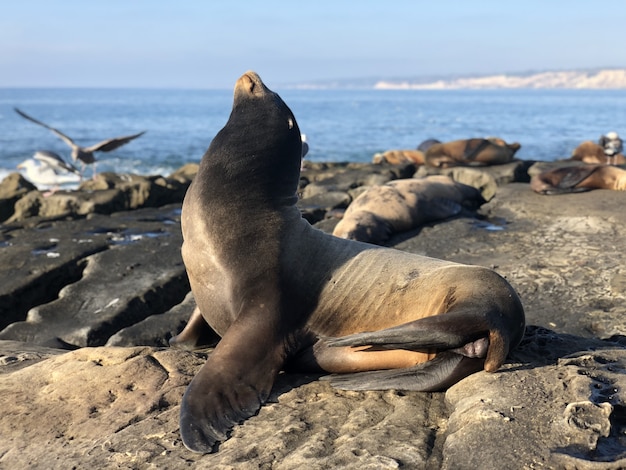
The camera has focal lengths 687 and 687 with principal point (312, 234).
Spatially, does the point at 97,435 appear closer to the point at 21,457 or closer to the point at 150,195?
the point at 21,457

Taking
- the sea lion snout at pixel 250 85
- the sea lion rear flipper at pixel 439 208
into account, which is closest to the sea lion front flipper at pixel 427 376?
the sea lion snout at pixel 250 85

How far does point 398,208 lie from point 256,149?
4.32 metres

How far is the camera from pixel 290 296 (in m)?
3.43

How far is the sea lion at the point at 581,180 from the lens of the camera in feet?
29.7

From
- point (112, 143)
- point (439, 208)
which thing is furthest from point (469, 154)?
point (112, 143)

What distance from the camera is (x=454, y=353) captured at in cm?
299

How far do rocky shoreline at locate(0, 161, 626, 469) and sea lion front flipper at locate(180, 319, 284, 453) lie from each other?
0.06m

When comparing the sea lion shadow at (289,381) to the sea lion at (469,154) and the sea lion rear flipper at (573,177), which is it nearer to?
the sea lion rear flipper at (573,177)

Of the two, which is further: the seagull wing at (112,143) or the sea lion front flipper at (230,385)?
the seagull wing at (112,143)

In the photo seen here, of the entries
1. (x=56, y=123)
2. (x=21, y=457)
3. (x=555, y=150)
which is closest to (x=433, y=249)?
(x=21, y=457)

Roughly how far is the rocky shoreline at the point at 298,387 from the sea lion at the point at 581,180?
232cm

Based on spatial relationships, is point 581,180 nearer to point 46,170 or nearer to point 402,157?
point 402,157

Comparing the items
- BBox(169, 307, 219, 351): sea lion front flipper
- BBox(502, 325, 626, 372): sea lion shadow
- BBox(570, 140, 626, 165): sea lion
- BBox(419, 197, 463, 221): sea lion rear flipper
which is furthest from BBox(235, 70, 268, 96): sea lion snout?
BBox(570, 140, 626, 165): sea lion

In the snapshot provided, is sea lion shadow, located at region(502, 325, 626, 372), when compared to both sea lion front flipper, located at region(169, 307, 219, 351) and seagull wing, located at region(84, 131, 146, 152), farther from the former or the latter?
seagull wing, located at region(84, 131, 146, 152)
